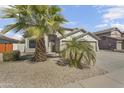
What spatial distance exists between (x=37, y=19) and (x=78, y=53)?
12.5 ft

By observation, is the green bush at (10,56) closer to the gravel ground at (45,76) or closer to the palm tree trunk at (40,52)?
the palm tree trunk at (40,52)

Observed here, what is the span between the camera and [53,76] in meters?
9.55

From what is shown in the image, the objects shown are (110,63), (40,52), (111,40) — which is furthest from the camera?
(111,40)

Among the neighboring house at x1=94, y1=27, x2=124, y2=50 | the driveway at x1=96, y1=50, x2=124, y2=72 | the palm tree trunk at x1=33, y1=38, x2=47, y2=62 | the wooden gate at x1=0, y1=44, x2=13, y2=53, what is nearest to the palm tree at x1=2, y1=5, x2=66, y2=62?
the palm tree trunk at x1=33, y1=38, x2=47, y2=62

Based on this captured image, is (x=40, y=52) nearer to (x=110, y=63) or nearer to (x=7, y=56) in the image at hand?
(x=7, y=56)

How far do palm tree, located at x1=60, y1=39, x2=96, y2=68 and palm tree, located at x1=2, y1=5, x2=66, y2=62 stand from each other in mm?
1832

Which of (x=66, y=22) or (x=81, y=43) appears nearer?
(x=81, y=43)

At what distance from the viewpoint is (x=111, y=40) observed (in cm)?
3569

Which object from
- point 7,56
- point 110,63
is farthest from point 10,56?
point 110,63

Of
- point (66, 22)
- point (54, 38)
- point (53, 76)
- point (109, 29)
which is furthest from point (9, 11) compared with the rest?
point (109, 29)

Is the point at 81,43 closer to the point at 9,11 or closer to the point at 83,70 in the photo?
the point at 83,70

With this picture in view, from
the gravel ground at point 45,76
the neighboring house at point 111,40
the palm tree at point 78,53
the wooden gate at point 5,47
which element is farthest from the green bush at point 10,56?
the neighboring house at point 111,40

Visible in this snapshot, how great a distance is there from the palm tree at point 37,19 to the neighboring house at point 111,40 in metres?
22.7
